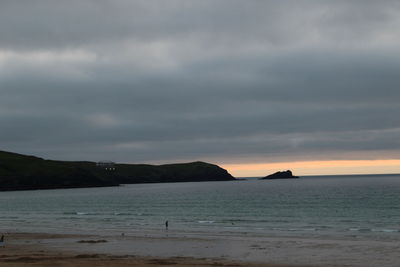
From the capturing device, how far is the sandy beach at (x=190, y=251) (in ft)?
129

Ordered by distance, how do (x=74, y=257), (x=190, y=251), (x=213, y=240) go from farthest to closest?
1. (x=213, y=240)
2. (x=190, y=251)
3. (x=74, y=257)

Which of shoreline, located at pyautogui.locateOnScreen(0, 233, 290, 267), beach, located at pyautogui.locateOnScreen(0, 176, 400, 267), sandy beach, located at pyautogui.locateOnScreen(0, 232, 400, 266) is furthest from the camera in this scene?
beach, located at pyautogui.locateOnScreen(0, 176, 400, 267)

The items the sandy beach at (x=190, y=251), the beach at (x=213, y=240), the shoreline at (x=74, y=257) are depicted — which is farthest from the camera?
the beach at (x=213, y=240)

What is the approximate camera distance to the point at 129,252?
4700 centimetres

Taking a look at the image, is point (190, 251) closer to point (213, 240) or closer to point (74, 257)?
point (213, 240)

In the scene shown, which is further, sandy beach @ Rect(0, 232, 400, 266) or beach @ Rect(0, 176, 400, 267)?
beach @ Rect(0, 176, 400, 267)

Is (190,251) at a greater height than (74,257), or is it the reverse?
(74,257)

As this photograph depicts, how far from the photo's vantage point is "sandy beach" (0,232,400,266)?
129 ft

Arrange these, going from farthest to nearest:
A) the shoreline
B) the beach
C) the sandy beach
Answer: the beach < the sandy beach < the shoreline

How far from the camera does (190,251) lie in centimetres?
4744

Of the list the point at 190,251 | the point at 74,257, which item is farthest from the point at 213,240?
the point at 74,257

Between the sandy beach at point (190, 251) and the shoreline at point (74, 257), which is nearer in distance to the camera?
the shoreline at point (74, 257)

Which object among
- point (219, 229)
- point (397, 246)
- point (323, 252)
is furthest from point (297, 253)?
point (219, 229)

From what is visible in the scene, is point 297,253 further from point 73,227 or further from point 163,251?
point 73,227
